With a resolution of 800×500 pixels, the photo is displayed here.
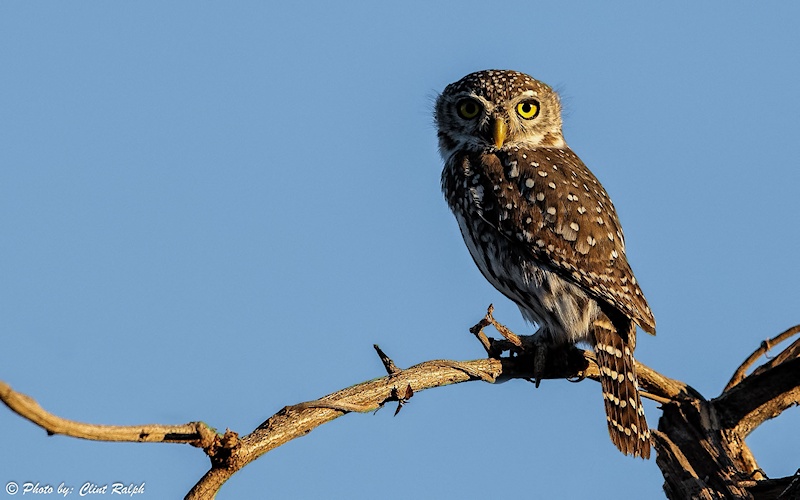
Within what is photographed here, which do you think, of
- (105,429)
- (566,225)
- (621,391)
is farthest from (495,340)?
(105,429)

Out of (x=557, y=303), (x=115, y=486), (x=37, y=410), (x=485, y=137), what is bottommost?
(x=37, y=410)

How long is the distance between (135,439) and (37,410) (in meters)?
0.34

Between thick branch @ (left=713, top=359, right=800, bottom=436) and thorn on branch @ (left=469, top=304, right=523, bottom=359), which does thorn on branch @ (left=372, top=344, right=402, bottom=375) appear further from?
thick branch @ (left=713, top=359, right=800, bottom=436)

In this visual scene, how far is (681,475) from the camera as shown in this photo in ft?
15.5

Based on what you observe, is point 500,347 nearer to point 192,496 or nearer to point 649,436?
point 649,436

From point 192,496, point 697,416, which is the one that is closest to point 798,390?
point 697,416

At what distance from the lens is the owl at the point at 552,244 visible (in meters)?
5.14

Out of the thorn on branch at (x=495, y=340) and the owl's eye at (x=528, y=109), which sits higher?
the owl's eye at (x=528, y=109)

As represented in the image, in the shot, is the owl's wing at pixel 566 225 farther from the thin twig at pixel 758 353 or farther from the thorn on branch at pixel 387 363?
the thorn on branch at pixel 387 363

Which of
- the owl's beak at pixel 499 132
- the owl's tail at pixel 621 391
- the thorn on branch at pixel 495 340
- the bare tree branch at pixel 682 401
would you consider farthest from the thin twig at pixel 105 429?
the owl's beak at pixel 499 132

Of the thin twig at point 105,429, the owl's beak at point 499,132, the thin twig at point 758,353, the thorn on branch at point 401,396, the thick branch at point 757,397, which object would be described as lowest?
the thin twig at point 105,429

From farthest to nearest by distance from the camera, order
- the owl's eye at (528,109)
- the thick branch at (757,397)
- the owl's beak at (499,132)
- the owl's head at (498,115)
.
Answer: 1. the owl's eye at (528,109)
2. the owl's head at (498,115)
3. the owl's beak at (499,132)
4. the thick branch at (757,397)

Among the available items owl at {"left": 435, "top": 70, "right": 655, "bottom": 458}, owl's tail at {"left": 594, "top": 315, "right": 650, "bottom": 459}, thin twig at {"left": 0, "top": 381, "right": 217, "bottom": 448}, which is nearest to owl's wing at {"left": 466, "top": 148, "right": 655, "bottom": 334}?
owl at {"left": 435, "top": 70, "right": 655, "bottom": 458}

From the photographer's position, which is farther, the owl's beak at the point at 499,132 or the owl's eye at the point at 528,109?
the owl's eye at the point at 528,109
